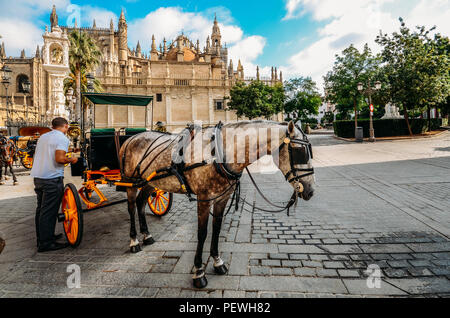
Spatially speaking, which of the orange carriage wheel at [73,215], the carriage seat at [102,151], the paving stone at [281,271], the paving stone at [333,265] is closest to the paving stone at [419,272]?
the paving stone at [333,265]

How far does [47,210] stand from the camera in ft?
11.8

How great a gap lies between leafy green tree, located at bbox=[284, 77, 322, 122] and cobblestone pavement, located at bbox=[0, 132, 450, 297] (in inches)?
1531

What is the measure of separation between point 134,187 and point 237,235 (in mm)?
1959

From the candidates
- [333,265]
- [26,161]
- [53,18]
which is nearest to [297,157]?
[333,265]

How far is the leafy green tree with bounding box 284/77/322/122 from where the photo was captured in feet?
139

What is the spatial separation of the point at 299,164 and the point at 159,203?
3.55m

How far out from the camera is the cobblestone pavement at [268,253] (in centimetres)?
258

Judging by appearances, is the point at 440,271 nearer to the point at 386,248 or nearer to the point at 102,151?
the point at 386,248

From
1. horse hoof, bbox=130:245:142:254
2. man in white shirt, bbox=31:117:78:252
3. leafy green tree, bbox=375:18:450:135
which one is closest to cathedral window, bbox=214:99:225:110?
leafy green tree, bbox=375:18:450:135

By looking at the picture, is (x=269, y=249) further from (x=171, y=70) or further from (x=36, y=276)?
(x=171, y=70)

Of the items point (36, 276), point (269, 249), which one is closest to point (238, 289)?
point (269, 249)

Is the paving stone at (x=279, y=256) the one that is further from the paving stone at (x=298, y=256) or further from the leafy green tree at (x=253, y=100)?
the leafy green tree at (x=253, y=100)

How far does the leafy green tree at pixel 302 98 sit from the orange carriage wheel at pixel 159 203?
4010cm

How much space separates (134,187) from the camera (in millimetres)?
3809
